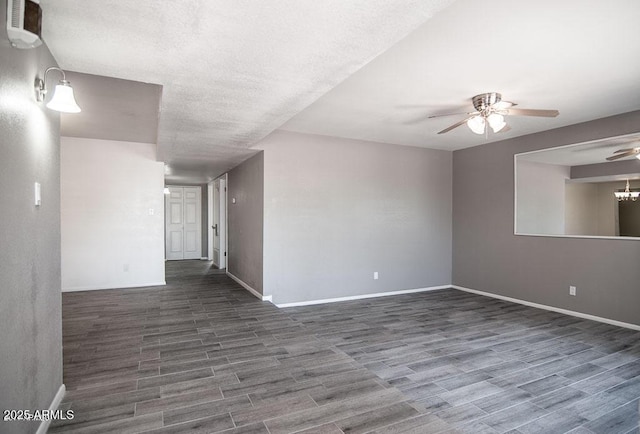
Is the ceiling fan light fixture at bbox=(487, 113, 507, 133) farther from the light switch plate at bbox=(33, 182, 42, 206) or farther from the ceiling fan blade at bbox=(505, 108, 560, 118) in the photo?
the light switch plate at bbox=(33, 182, 42, 206)

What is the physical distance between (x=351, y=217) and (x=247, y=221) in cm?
177

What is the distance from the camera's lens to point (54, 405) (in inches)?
83.7

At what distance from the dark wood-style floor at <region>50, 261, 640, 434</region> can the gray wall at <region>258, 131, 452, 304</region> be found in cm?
73

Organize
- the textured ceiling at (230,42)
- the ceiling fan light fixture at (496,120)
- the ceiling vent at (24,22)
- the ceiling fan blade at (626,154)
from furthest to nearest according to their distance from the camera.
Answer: the ceiling fan blade at (626,154) → the ceiling fan light fixture at (496,120) → the textured ceiling at (230,42) → the ceiling vent at (24,22)

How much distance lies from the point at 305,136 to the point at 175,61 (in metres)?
3.12

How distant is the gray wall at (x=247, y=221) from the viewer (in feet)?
16.5

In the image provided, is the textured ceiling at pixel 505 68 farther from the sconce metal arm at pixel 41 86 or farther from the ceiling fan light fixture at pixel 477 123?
the sconce metal arm at pixel 41 86

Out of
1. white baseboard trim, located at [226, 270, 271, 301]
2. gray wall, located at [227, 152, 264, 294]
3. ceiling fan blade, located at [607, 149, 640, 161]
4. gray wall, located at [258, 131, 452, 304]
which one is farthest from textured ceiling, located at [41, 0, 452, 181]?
ceiling fan blade, located at [607, 149, 640, 161]

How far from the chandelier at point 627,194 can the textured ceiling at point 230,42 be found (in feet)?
13.5

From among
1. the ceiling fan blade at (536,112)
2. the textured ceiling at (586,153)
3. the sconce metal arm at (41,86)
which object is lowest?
the sconce metal arm at (41,86)

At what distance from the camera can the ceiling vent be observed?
54.0 inches

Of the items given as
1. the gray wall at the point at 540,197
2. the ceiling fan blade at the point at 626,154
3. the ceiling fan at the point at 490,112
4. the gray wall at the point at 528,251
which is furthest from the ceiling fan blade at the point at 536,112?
the gray wall at the point at 540,197

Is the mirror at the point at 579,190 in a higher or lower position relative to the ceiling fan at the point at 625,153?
lower

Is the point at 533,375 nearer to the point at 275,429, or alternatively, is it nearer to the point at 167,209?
the point at 275,429
